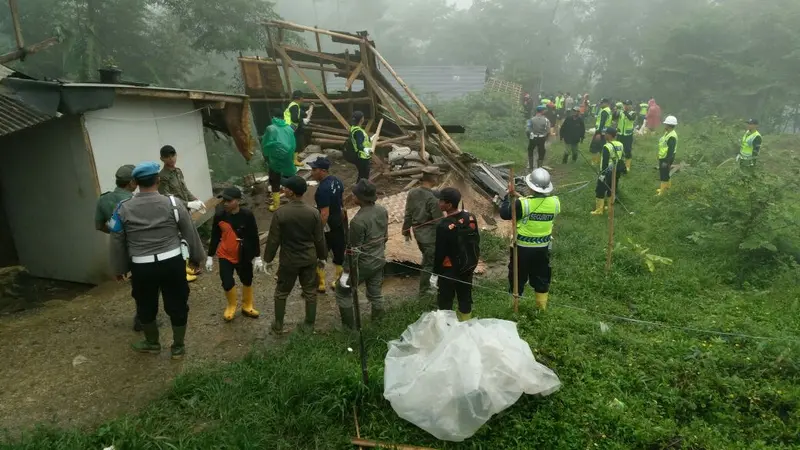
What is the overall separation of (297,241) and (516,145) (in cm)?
1505

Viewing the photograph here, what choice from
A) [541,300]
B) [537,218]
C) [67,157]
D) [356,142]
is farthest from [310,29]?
[541,300]

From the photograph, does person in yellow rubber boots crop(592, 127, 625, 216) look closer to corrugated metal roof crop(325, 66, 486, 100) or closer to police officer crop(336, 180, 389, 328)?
police officer crop(336, 180, 389, 328)

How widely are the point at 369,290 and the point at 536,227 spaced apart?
199cm

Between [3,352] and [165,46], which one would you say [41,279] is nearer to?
[3,352]

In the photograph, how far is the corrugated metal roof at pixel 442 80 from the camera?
28.2 m

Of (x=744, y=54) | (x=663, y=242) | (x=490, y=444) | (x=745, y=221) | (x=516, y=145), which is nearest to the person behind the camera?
(x=490, y=444)

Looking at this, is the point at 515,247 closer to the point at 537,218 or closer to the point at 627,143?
the point at 537,218

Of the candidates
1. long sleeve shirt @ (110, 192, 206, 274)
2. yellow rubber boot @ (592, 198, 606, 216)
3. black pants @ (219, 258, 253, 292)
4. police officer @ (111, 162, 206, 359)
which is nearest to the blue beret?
police officer @ (111, 162, 206, 359)

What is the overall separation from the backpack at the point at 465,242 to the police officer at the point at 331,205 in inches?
66.1

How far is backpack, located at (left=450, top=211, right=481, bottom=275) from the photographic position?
16.3 feet

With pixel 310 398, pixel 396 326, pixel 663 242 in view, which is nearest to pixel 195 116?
pixel 396 326

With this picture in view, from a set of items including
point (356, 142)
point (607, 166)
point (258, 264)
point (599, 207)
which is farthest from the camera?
point (599, 207)

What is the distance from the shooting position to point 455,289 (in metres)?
5.19

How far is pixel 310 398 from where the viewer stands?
4.07 meters
